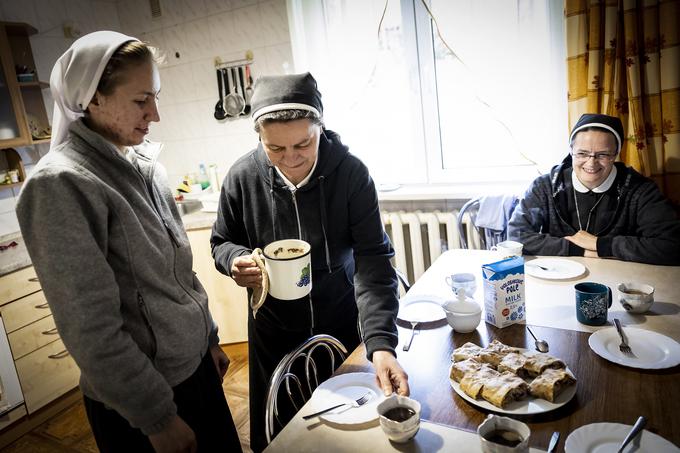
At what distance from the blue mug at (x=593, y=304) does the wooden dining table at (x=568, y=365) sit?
0.09 ft

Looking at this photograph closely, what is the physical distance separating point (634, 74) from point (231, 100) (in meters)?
2.51

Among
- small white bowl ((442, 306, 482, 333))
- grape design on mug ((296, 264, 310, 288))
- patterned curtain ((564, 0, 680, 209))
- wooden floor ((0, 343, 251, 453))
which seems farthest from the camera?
wooden floor ((0, 343, 251, 453))

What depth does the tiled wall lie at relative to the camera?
3.21 metres

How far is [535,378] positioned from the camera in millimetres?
1068

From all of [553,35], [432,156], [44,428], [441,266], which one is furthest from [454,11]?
[44,428]

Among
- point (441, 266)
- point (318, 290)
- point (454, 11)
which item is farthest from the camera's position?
point (454, 11)

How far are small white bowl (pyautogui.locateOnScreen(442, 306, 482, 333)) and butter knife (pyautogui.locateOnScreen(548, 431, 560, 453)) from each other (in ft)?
1.47

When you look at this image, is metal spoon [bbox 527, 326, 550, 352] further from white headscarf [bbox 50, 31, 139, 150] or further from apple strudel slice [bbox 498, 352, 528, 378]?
white headscarf [bbox 50, 31, 139, 150]

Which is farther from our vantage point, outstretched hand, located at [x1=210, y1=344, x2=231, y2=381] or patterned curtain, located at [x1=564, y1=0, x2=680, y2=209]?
patterned curtain, located at [x1=564, y1=0, x2=680, y2=209]

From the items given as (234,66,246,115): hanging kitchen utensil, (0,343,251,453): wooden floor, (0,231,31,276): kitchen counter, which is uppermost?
(234,66,246,115): hanging kitchen utensil

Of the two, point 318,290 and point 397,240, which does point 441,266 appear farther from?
point 397,240

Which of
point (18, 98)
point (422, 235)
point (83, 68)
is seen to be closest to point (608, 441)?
point (83, 68)

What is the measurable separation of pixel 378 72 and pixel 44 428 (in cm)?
288

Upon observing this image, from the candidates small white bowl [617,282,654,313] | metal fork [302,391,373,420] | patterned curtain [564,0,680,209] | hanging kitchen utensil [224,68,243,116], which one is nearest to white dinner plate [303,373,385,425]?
metal fork [302,391,373,420]
